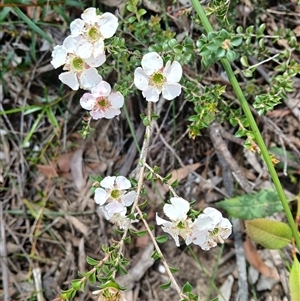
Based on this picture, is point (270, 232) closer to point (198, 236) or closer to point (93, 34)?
point (198, 236)

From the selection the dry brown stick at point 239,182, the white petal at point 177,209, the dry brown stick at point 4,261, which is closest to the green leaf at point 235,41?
the white petal at point 177,209

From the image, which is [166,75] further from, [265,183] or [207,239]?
[265,183]

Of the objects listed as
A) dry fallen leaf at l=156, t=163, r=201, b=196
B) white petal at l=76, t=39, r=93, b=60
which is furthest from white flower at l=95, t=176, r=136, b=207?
dry fallen leaf at l=156, t=163, r=201, b=196

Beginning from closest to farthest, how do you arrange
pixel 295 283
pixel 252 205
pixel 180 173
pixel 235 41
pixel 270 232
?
1. pixel 235 41
2. pixel 295 283
3. pixel 270 232
4. pixel 252 205
5. pixel 180 173

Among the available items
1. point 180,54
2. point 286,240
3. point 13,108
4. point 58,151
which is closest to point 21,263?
point 58,151

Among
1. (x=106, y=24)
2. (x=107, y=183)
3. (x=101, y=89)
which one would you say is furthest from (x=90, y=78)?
(x=107, y=183)

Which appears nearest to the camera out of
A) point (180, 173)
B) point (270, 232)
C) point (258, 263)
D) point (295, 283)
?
point (295, 283)

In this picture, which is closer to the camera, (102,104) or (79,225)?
(102,104)
